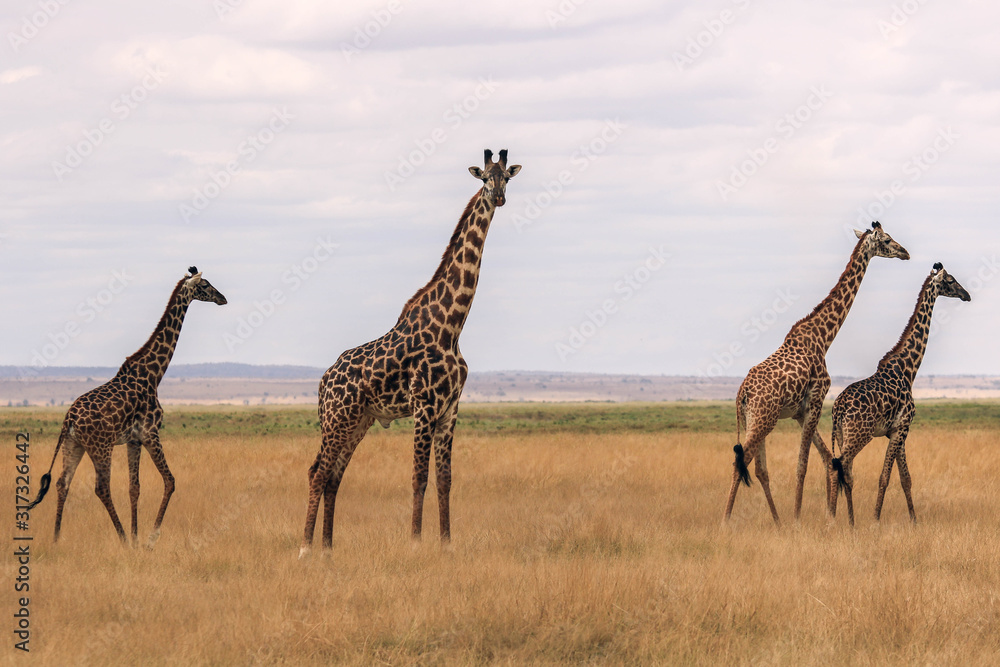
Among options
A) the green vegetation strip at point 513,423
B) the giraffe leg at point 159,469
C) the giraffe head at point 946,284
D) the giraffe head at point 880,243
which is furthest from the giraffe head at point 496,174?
the green vegetation strip at point 513,423

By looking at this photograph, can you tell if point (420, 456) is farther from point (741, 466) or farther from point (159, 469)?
point (741, 466)

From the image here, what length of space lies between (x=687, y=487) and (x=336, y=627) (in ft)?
31.9

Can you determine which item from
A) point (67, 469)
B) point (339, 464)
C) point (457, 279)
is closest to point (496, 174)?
point (457, 279)

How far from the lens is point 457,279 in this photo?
10.5 meters

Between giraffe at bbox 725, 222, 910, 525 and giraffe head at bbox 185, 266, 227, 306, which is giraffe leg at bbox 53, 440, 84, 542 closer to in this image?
giraffe head at bbox 185, 266, 227, 306

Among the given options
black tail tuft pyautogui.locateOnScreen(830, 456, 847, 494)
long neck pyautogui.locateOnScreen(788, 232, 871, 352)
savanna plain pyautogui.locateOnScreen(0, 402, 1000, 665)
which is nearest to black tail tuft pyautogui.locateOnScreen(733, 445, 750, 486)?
savanna plain pyautogui.locateOnScreen(0, 402, 1000, 665)

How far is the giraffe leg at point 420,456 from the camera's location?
10086 mm

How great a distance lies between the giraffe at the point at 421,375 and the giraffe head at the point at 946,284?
275 inches

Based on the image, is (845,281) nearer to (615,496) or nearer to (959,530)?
(959,530)

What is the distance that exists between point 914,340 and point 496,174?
693cm

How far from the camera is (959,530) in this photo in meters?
11.7

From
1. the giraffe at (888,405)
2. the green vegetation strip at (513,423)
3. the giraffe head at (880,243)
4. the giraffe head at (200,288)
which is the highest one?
the giraffe head at (880,243)

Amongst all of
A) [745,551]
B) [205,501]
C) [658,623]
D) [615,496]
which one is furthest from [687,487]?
[658,623]

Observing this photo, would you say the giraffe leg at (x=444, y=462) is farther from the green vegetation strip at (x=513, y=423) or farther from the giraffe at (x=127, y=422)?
the green vegetation strip at (x=513, y=423)
